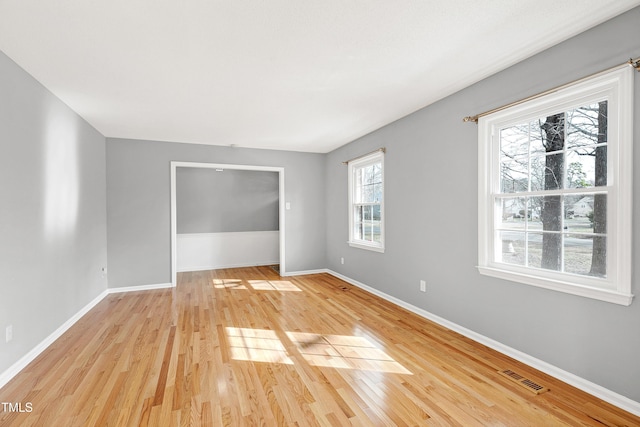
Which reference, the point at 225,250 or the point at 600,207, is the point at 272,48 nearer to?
the point at 600,207

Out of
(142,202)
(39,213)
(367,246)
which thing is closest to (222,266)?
(142,202)

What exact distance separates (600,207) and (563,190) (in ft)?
0.84

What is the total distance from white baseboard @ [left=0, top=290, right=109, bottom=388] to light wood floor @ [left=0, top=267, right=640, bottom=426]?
2.3 inches

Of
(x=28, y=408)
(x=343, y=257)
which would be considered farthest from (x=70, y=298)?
(x=343, y=257)

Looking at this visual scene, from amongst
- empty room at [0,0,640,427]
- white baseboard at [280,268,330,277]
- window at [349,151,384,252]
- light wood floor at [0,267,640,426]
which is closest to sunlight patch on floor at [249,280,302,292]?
white baseboard at [280,268,330,277]

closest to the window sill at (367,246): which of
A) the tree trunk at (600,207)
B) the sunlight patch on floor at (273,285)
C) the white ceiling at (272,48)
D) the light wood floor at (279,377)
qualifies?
the light wood floor at (279,377)

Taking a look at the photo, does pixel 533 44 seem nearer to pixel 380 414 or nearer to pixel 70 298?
pixel 380 414

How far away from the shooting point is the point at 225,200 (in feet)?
22.9

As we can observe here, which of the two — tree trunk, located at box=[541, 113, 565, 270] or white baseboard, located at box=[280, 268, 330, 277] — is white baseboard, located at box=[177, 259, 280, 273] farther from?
tree trunk, located at box=[541, 113, 565, 270]

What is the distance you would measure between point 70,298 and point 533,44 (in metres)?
5.19

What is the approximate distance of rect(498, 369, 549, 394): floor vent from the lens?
2066 millimetres

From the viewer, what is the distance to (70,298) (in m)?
3.38

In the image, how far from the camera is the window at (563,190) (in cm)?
188

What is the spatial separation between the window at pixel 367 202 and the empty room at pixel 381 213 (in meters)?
0.23
